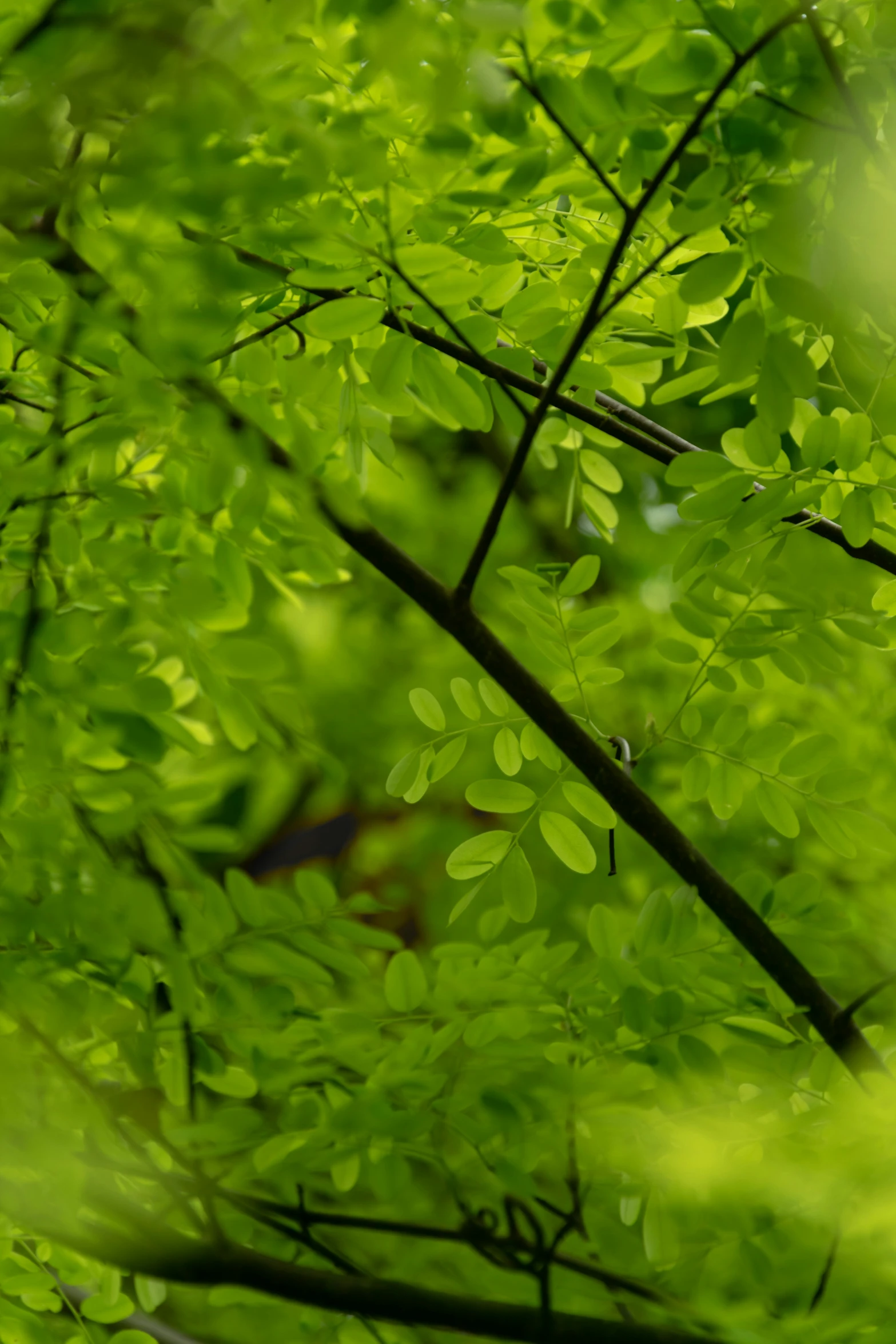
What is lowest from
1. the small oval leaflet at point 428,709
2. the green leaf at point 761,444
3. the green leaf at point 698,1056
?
the green leaf at point 698,1056

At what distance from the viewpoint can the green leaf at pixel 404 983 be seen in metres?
1.13

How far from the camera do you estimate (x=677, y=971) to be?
108cm

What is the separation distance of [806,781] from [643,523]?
2.83 m

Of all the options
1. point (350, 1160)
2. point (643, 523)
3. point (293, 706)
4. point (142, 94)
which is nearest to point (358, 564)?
point (643, 523)

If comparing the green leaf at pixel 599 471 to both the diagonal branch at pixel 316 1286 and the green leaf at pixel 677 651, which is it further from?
the diagonal branch at pixel 316 1286

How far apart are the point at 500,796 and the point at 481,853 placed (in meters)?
0.07

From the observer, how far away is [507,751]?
1275 mm

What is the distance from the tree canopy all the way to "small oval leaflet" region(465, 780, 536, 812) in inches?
0.5

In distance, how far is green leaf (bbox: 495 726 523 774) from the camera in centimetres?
126

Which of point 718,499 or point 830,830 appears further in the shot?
point 830,830

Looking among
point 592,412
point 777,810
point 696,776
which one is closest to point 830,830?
point 777,810

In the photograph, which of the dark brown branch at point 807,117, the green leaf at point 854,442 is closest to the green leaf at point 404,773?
the green leaf at point 854,442

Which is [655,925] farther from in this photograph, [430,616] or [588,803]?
[430,616]

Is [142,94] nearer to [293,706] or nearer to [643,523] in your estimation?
[293,706]
